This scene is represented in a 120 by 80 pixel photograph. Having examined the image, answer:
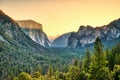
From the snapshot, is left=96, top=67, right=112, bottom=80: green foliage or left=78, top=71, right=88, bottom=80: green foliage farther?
left=78, top=71, right=88, bottom=80: green foliage

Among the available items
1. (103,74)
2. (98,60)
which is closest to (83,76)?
(98,60)

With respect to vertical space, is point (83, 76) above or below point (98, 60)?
below

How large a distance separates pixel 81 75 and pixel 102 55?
41711 millimetres

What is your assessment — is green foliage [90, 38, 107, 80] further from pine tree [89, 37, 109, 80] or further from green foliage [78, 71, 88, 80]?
green foliage [78, 71, 88, 80]

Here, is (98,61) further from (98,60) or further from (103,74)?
(103,74)

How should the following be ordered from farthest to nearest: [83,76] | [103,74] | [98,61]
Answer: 1. [83,76]
2. [98,61]
3. [103,74]

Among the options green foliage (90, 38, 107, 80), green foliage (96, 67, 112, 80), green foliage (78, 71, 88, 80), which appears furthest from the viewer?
green foliage (78, 71, 88, 80)

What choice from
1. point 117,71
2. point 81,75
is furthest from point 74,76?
point 117,71

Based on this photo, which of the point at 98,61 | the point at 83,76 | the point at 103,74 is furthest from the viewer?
the point at 83,76

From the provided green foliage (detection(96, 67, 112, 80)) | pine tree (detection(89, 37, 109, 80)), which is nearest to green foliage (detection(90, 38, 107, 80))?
pine tree (detection(89, 37, 109, 80))

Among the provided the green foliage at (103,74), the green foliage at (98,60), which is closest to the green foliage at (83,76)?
the green foliage at (103,74)

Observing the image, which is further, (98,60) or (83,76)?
(83,76)

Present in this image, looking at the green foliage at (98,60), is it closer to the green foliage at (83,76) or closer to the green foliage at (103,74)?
the green foliage at (103,74)

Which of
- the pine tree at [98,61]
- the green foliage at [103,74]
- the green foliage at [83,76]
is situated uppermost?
the pine tree at [98,61]
